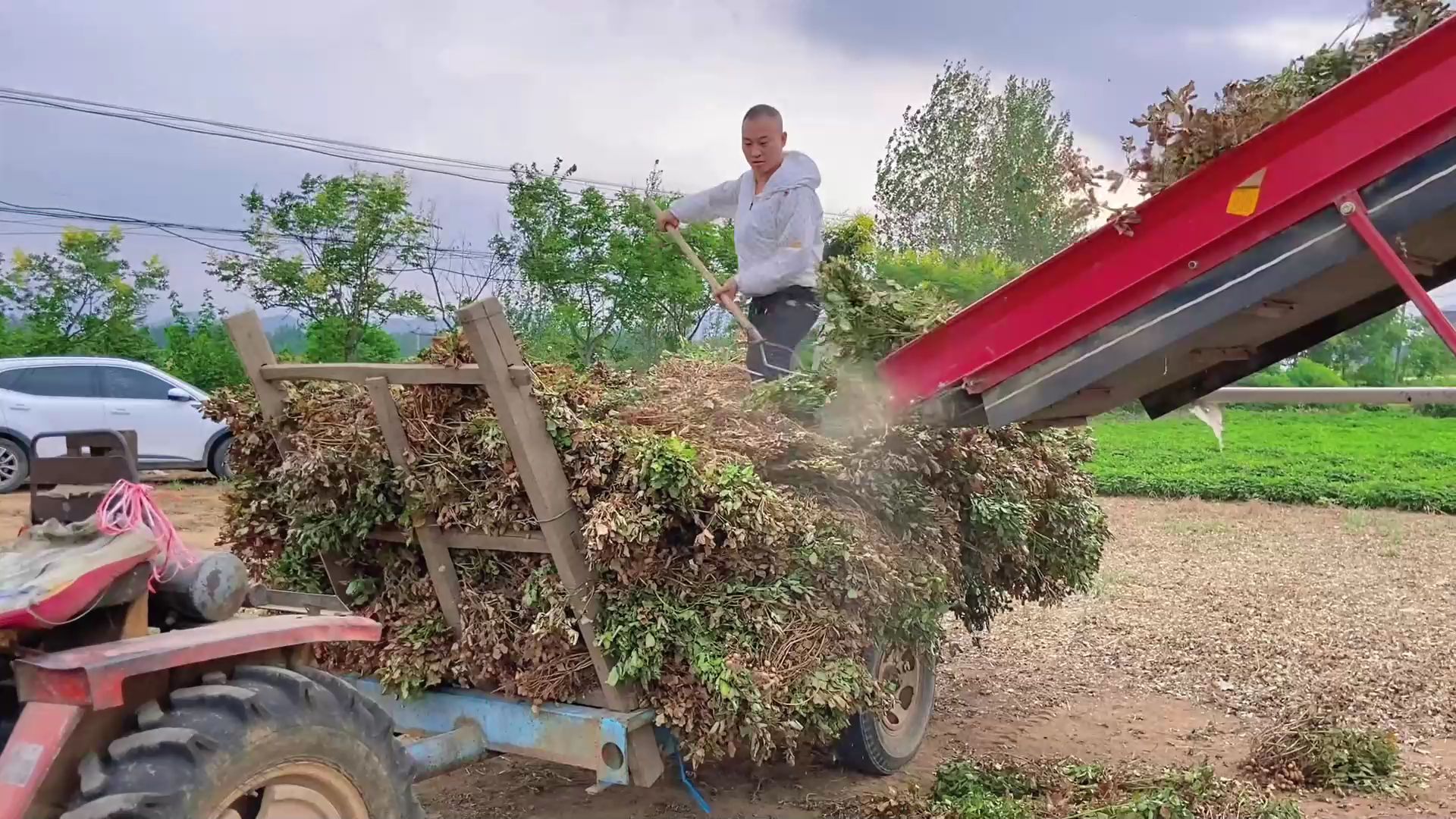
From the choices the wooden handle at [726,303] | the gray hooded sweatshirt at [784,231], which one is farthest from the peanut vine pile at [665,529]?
the gray hooded sweatshirt at [784,231]

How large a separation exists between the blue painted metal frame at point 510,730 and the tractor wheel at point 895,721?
3.66ft

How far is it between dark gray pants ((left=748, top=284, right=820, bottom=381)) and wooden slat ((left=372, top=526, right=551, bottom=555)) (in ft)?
5.93

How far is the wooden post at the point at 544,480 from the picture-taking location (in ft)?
11.2

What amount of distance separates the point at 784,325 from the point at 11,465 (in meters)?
11.5

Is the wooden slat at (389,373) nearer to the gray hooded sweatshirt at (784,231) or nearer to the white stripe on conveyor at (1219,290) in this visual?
the white stripe on conveyor at (1219,290)

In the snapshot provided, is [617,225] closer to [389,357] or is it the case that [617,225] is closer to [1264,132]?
[389,357]

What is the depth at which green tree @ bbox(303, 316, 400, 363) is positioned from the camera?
49.7 ft

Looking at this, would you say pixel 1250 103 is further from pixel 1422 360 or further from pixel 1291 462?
pixel 1422 360

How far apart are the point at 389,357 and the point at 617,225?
3.89m

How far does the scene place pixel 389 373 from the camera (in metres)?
3.64

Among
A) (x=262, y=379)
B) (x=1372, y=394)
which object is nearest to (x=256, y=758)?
(x=262, y=379)

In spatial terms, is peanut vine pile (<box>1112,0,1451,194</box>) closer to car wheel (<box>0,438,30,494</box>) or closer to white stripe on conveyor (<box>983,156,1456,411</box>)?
white stripe on conveyor (<box>983,156,1456,411</box>)

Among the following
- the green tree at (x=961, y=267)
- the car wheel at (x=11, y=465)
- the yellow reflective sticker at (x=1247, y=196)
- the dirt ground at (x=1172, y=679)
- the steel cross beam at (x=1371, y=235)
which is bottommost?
the dirt ground at (x=1172, y=679)

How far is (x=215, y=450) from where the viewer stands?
46.5 feet
